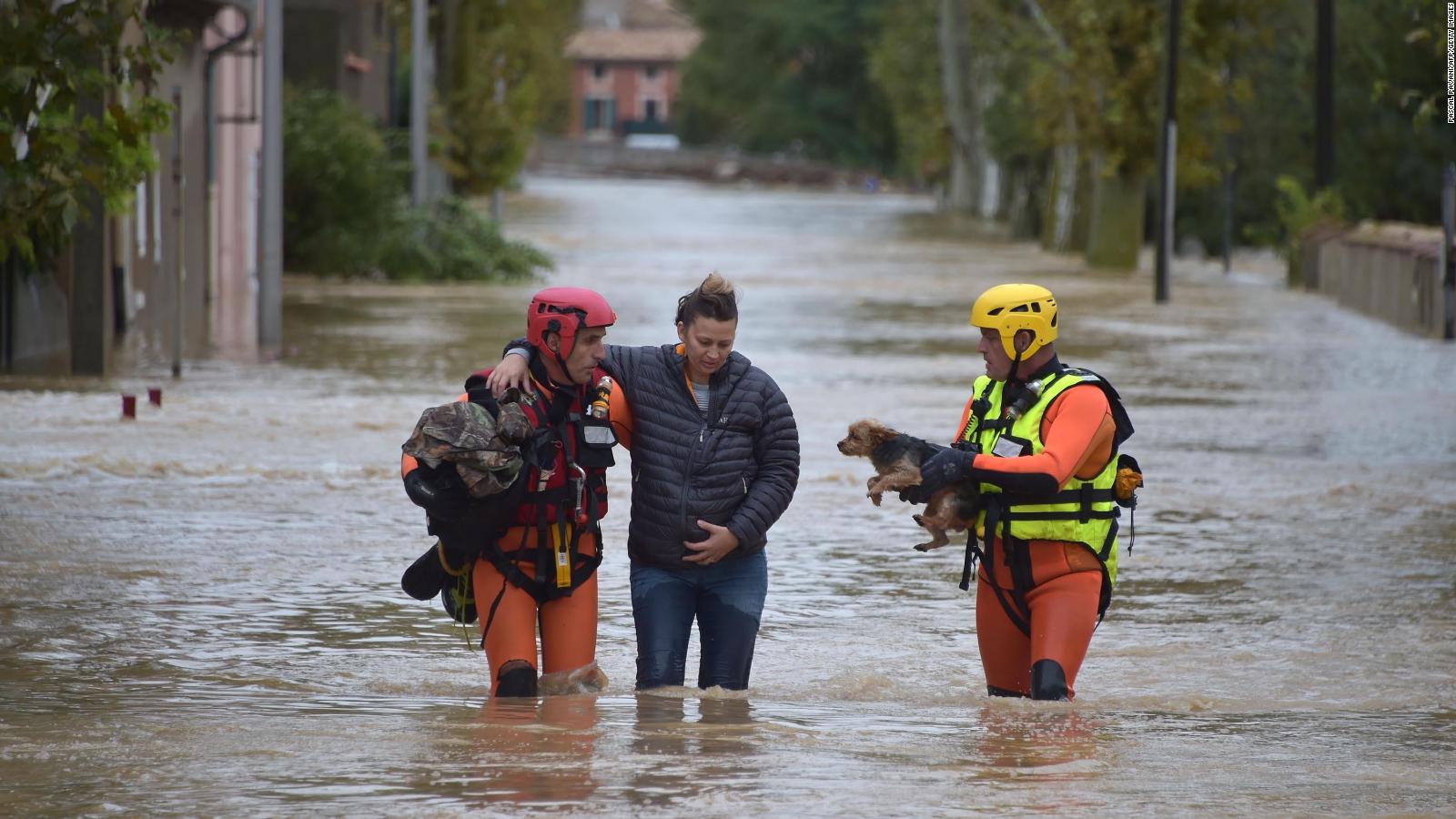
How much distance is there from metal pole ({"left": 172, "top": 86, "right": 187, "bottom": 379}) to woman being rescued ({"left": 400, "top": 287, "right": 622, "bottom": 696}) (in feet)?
38.2

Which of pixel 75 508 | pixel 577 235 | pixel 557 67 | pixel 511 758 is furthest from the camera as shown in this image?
pixel 557 67

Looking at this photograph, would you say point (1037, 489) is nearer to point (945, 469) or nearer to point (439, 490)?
point (945, 469)

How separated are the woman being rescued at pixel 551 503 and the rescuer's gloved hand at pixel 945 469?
2.86 feet

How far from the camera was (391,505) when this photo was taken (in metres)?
12.4

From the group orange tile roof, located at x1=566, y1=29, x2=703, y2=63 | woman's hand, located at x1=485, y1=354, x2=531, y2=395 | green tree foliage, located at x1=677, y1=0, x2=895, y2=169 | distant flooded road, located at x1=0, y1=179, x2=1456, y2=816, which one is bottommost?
distant flooded road, located at x1=0, y1=179, x2=1456, y2=816

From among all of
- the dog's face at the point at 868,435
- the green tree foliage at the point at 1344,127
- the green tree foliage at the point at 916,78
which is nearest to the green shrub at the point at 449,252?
the green tree foliage at the point at 1344,127

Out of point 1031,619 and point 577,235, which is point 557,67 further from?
point 1031,619

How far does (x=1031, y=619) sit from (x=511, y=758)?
1.61 metres

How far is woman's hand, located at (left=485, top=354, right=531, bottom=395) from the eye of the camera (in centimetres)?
673

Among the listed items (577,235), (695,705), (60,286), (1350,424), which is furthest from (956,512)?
(577,235)

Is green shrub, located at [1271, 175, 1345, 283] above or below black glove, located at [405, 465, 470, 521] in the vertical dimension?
above

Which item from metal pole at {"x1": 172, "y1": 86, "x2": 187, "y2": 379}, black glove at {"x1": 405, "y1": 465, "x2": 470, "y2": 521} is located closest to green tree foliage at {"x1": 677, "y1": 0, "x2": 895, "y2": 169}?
metal pole at {"x1": 172, "y1": 86, "x2": 187, "y2": 379}

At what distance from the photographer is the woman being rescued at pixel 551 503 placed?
22.0ft

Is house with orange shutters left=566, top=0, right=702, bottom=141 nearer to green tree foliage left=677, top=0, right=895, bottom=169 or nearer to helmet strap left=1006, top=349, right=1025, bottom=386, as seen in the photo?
green tree foliage left=677, top=0, right=895, bottom=169
